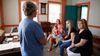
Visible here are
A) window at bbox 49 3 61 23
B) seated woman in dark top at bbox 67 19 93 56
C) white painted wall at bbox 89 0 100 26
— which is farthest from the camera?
window at bbox 49 3 61 23

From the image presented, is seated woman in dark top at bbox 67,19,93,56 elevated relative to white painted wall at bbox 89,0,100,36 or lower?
lower

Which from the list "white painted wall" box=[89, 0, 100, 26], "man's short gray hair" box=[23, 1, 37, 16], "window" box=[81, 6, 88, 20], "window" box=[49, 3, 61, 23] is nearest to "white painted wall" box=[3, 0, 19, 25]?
"window" box=[49, 3, 61, 23]

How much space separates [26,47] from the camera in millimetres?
1325

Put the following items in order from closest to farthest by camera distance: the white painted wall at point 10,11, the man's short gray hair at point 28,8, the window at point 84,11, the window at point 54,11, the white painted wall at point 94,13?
the man's short gray hair at point 28,8
the white painted wall at point 94,13
the white painted wall at point 10,11
the window at point 84,11
the window at point 54,11

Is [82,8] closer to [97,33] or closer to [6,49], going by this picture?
[97,33]

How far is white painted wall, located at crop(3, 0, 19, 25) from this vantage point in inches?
200

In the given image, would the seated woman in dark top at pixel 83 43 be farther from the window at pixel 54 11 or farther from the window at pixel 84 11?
the window at pixel 54 11

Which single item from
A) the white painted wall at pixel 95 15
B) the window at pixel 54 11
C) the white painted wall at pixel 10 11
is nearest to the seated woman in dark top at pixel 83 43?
the white painted wall at pixel 95 15

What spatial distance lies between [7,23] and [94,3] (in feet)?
12.9

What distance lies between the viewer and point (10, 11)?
5184mm

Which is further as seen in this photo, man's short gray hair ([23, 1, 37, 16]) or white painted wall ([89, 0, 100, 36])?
white painted wall ([89, 0, 100, 36])

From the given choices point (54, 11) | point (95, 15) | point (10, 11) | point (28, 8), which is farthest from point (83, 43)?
point (54, 11)

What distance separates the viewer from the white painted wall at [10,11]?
200 inches

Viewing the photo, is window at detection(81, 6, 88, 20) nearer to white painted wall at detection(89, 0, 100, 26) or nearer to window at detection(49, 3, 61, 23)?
white painted wall at detection(89, 0, 100, 26)
